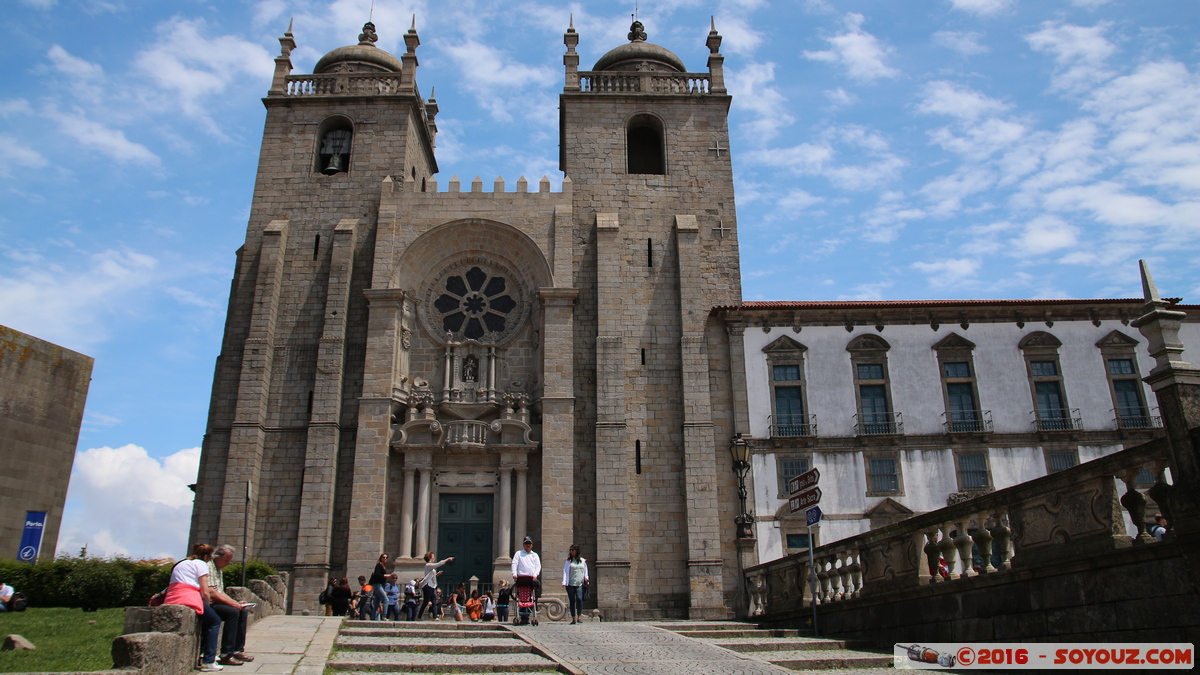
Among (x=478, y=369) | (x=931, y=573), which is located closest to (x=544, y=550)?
(x=478, y=369)

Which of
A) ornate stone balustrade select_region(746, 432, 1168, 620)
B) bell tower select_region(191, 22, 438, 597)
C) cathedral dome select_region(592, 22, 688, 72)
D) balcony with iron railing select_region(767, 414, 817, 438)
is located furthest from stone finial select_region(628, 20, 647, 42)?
ornate stone balustrade select_region(746, 432, 1168, 620)

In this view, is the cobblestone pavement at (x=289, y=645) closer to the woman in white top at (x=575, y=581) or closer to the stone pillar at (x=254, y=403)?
the woman in white top at (x=575, y=581)

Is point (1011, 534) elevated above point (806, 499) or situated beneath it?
situated beneath

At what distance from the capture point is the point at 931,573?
35.1 ft

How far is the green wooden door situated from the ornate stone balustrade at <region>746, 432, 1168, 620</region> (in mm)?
10095

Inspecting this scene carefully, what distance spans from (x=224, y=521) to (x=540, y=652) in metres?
14.0

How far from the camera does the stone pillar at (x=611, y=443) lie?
20938 mm

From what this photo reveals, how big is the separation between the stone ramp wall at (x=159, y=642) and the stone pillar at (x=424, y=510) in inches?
558

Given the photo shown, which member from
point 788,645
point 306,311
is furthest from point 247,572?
point 788,645

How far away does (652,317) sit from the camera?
78.7 feet

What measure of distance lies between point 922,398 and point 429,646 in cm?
1633

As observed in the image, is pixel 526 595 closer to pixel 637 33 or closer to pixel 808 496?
pixel 808 496

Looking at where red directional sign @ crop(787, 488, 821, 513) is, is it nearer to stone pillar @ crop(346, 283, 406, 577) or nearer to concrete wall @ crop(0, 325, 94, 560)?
stone pillar @ crop(346, 283, 406, 577)

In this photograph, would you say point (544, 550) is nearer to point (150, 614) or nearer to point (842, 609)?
point (842, 609)
